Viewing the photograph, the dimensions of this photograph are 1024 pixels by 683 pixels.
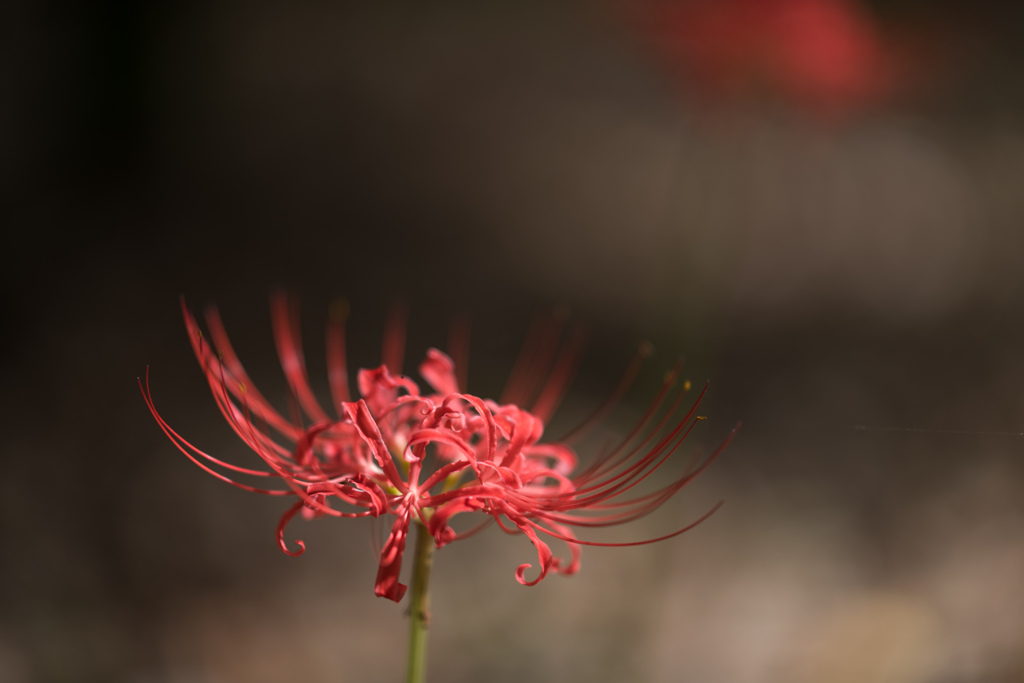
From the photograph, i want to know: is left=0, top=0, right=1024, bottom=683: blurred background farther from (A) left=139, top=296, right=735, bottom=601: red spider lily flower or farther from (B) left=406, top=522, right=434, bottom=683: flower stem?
Result: (B) left=406, top=522, right=434, bottom=683: flower stem

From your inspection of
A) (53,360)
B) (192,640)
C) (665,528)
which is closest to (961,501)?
(665,528)

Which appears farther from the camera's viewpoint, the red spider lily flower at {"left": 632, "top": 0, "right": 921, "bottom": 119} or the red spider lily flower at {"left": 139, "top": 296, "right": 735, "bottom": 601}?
the red spider lily flower at {"left": 632, "top": 0, "right": 921, "bottom": 119}

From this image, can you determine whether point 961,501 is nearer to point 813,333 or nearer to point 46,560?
point 813,333

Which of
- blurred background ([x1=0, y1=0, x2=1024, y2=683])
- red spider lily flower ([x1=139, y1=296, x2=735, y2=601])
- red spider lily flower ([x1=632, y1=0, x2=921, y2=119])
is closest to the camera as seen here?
red spider lily flower ([x1=139, y1=296, x2=735, y2=601])

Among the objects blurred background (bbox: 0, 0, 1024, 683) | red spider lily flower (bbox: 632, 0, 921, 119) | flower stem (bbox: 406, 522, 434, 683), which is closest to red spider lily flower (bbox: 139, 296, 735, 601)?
flower stem (bbox: 406, 522, 434, 683)

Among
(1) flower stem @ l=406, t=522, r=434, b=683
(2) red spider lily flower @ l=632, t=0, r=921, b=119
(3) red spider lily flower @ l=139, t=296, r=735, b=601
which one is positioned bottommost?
(1) flower stem @ l=406, t=522, r=434, b=683
